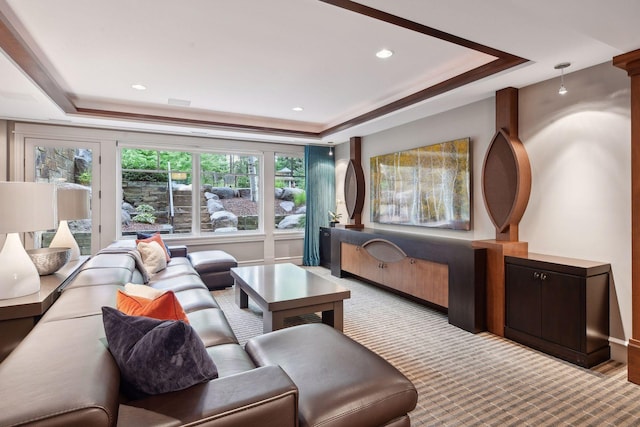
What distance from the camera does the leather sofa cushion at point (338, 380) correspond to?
1.38m

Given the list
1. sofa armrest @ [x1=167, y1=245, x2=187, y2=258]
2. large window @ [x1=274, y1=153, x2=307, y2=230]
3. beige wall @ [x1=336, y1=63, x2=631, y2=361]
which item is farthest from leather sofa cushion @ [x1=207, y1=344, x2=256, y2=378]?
large window @ [x1=274, y1=153, x2=307, y2=230]

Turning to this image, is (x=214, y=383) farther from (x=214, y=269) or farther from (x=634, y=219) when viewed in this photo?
(x=214, y=269)

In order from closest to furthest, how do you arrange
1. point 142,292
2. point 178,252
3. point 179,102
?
point 142,292 < point 179,102 < point 178,252

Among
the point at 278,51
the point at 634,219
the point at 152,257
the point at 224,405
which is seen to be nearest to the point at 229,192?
the point at 152,257

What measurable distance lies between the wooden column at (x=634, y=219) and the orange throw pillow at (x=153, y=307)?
10.0 ft

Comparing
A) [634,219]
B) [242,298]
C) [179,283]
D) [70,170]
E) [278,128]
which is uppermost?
[278,128]

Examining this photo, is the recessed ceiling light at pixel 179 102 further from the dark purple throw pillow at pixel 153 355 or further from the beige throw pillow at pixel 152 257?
A: the dark purple throw pillow at pixel 153 355

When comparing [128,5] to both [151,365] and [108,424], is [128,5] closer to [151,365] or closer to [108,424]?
[151,365]

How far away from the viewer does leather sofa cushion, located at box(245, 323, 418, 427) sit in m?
1.38

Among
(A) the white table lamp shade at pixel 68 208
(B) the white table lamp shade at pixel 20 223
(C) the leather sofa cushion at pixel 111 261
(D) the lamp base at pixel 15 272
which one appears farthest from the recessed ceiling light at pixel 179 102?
(D) the lamp base at pixel 15 272

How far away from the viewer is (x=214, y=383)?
126cm

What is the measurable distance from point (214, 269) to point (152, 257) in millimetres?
918

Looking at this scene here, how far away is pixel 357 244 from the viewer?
5.14m

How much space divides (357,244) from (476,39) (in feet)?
10.9
